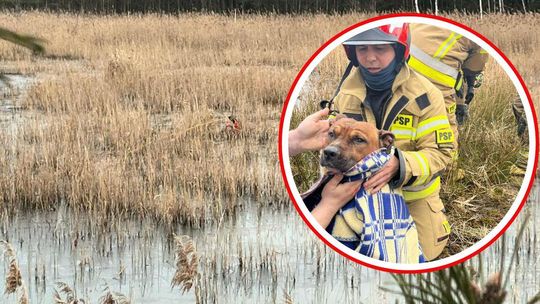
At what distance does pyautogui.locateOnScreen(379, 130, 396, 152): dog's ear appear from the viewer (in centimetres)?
142

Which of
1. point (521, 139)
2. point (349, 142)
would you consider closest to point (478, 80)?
point (521, 139)

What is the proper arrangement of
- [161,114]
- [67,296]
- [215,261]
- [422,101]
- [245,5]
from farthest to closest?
[245,5] → [161,114] → [215,261] → [67,296] → [422,101]

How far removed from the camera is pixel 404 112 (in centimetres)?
142

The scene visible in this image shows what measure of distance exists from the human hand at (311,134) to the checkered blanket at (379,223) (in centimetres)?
7

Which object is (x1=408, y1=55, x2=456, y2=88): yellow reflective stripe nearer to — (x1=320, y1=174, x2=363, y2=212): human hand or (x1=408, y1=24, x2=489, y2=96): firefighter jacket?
(x1=408, y1=24, x2=489, y2=96): firefighter jacket

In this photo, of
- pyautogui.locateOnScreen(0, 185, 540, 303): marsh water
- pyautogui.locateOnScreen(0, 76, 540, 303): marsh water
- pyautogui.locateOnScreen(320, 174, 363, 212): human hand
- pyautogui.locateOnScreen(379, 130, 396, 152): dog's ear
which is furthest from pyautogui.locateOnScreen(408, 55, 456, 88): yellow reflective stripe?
pyautogui.locateOnScreen(0, 76, 540, 303): marsh water

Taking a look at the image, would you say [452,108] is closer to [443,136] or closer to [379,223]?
[443,136]

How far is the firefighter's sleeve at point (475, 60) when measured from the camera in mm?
1462

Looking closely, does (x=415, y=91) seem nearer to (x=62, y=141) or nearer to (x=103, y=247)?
(x=103, y=247)

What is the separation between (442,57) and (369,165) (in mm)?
212

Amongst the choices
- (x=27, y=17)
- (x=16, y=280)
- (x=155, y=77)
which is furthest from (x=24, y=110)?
(x=27, y=17)

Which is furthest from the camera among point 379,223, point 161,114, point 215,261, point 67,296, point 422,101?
point 161,114

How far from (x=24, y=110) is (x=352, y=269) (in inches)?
297

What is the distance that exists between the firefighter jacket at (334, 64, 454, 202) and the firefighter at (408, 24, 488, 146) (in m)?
0.02
